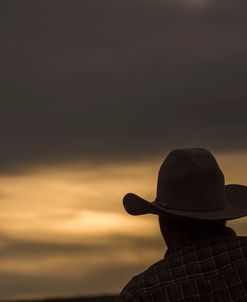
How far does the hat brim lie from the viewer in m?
4.81

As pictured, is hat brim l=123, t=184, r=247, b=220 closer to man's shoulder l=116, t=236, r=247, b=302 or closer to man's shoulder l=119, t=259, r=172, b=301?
man's shoulder l=116, t=236, r=247, b=302

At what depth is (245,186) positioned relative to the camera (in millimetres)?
5648

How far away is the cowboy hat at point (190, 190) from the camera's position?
16.4 ft

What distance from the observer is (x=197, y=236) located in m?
4.74

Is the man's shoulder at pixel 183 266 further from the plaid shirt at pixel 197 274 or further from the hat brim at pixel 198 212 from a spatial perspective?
the hat brim at pixel 198 212

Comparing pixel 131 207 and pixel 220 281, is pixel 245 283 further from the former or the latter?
pixel 131 207

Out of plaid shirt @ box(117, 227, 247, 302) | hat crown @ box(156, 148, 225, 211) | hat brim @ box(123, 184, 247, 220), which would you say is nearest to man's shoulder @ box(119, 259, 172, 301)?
plaid shirt @ box(117, 227, 247, 302)

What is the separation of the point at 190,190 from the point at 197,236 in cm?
37

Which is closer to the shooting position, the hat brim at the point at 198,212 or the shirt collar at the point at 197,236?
the shirt collar at the point at 197,236

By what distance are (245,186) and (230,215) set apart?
0.73 m

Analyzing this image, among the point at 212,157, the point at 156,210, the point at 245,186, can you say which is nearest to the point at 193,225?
the point at 156,210

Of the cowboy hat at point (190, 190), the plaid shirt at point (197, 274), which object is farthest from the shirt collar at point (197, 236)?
the cowboy hat at point (190, 190)

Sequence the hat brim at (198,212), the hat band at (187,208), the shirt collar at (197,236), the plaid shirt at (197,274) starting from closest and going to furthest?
the plaid shirt at (197,274)
the shirt collar at (197,236)
the hat brim at (198,212)
the hat band at (187,208)

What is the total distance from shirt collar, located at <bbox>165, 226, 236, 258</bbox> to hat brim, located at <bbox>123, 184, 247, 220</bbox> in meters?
0.06
